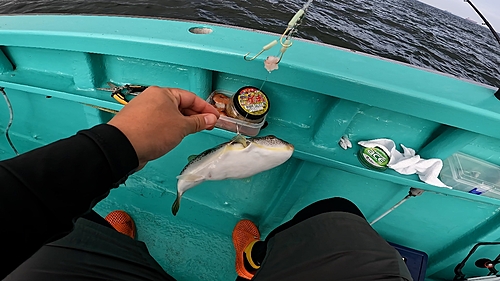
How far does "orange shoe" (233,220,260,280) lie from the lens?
2.00m

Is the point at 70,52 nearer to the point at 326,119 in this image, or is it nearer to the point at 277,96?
the point at 277,96

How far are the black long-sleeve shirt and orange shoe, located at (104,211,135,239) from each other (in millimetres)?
1515

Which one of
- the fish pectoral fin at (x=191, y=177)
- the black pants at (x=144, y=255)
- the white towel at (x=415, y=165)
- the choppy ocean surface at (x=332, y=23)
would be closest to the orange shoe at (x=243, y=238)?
the black pants at (x=144, y=255)

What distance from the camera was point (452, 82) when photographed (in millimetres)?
1549

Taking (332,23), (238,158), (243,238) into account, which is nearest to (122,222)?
(243,238)

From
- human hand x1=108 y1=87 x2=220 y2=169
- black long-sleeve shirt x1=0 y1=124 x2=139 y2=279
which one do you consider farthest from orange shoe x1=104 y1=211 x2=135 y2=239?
black long-sleeve shirt x1=0 y1=124 x2=139 y2=279

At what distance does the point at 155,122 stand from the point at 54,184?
1.17 ft

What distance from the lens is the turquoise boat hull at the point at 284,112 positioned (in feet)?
4.42

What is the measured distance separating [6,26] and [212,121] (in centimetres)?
140

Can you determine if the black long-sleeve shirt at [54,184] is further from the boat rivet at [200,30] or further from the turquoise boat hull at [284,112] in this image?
the boat rivet at [200,30]

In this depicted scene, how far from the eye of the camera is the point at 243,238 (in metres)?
2.12

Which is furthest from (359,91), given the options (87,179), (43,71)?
(43,71)

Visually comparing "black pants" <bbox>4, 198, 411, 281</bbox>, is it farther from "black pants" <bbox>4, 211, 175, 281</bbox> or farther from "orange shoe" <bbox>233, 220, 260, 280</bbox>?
"orange shoe" <bbox>233, 220, 260, 280</bbox>

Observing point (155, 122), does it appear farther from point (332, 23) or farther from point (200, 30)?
point (332, 23)
